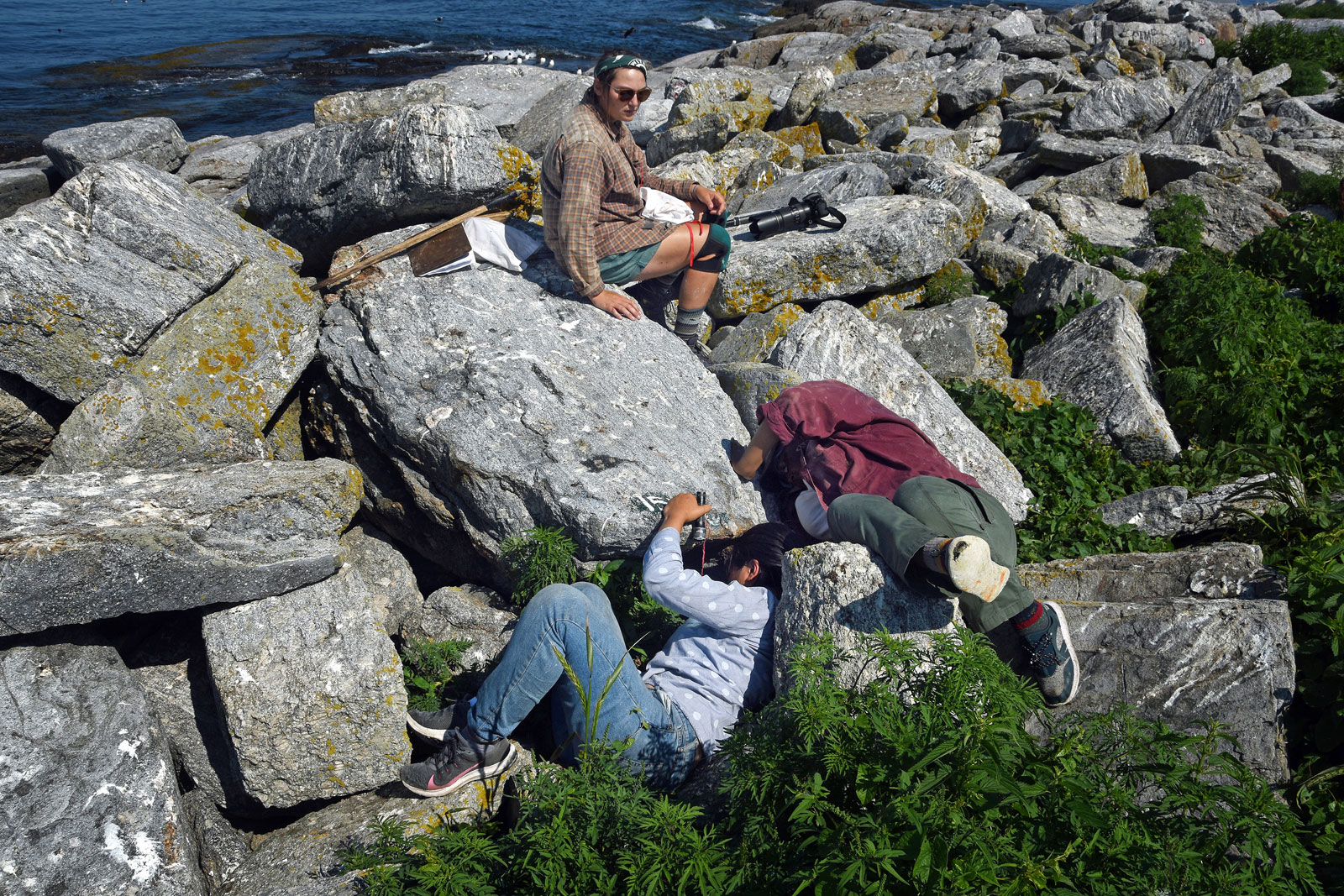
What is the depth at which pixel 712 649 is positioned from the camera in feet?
12.0

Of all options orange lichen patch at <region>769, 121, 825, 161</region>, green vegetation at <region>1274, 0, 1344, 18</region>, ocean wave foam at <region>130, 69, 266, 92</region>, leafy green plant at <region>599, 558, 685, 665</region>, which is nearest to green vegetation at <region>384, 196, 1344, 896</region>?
leafy green plant at <region>599, 558, 685, 665</region>

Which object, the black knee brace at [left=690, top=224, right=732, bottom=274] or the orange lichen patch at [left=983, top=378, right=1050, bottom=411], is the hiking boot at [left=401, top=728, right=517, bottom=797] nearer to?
the black knee brace at [left=690, top=224, right=732, bottom=274]

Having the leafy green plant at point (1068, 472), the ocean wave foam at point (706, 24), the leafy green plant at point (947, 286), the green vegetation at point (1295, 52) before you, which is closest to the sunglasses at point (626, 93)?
the leafy green plant at point (1068, 472)

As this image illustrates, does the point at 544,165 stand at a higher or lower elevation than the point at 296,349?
higher

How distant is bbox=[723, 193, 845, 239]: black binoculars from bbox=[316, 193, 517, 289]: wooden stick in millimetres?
1827

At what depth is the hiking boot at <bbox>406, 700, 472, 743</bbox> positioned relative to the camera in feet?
11.6

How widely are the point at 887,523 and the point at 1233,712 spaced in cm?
160

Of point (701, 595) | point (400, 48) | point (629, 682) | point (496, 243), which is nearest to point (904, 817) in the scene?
point (629, 682)

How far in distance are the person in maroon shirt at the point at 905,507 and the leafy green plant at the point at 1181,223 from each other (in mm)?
5342

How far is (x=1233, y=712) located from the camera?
331 centimetres

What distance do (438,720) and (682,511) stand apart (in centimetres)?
148

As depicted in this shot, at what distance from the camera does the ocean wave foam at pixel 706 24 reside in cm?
2848

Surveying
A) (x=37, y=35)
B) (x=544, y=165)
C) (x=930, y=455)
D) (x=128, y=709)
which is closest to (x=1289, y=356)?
(x=930, y=455)

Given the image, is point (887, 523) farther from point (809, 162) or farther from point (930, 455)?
point (809, 162)
